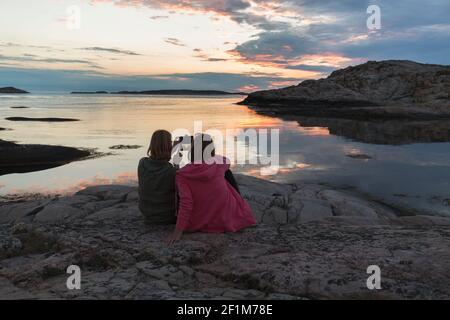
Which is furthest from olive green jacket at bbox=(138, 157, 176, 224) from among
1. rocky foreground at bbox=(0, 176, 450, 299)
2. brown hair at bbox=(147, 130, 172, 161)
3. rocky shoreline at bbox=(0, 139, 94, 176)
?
rocky shoreline at bbox=(0, 139, 94, 176)

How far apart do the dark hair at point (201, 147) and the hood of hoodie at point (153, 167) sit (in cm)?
55

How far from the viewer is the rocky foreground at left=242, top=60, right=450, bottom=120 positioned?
80.4 metres

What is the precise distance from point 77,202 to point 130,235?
674 cm

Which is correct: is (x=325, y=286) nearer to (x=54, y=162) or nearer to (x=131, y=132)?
(x=54, y=162)

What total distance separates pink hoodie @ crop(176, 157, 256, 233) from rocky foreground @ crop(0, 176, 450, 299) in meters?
0.22

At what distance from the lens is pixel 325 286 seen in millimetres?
4984

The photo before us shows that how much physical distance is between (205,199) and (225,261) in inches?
46.0

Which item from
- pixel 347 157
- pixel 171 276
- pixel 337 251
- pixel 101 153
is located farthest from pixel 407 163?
pixel 171 276

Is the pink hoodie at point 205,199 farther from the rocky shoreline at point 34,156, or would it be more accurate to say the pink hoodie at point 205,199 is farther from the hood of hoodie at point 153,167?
the rocky shoreline at point 34,156

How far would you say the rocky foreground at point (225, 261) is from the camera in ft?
16.2

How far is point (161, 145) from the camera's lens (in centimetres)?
671

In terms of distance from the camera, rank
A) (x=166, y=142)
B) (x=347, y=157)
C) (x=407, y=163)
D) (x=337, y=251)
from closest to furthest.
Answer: (x=337, y=251)
(x=166, y=142)
(x=407, y=163)
(x=347, y=157)

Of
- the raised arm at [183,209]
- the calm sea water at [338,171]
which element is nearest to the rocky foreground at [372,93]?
the calm sea water at [338,171]

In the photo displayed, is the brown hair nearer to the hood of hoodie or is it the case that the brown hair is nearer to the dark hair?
the hood of hoodie
